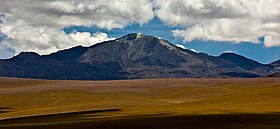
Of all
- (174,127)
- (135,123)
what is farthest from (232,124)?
(135,123)

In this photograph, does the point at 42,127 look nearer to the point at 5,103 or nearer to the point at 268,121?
the point at 268,121

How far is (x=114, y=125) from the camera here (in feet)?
182

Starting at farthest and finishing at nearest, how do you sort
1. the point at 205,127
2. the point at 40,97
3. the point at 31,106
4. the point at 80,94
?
the point at 80,94, the point at 40,97, the point at 31,106, the point at 205,127

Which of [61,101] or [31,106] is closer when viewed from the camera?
[31,106]

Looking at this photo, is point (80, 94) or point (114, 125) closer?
point (114, 125)

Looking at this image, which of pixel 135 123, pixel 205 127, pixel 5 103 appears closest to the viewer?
pixel 205 127

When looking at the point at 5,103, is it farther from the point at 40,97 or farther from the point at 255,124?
the point at 255,124

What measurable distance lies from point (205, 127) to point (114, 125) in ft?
41.2

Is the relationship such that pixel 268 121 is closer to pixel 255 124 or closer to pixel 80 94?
pixel 255 124

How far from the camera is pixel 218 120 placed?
55.7 metres

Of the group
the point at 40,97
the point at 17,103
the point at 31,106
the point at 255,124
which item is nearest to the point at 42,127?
the point at 255,124

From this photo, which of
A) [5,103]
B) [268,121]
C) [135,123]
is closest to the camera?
[268,121]

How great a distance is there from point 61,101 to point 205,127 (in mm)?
94659

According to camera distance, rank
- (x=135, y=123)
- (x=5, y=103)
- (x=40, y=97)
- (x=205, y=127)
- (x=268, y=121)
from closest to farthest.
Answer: (x=205, y=127), (x=268, y=121), (x=135, y=123), (x=5, y=103), (x=40, y=97)
